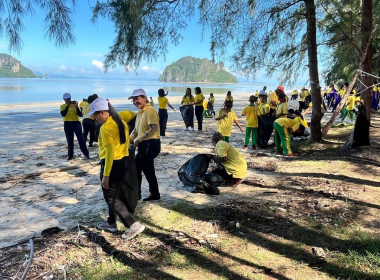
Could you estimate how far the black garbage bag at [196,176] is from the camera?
479 cm

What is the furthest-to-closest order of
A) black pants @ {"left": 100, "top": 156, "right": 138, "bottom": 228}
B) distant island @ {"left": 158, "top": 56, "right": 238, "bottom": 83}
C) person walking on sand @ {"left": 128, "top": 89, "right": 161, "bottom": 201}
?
distant island @ {"left": 158, "top": 56, "right": 238, "bottom": 83}
person walking on sand @ {"left": 128, "top": 89, "right": 161, "bottom": 201}
black pants @ {"left": 100, "top": 156, "right": 138, "bottom": 228}

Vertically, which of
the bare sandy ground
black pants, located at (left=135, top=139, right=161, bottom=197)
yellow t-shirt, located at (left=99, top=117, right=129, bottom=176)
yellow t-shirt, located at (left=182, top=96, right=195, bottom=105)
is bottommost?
the bare sandy ground

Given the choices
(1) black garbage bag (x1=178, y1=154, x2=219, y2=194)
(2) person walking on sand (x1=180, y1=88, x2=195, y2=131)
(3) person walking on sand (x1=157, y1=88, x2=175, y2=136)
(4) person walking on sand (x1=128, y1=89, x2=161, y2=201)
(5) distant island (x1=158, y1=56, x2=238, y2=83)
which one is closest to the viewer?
(4) person walking on sand (x1=128, y1=89, x2=161, y2=201)

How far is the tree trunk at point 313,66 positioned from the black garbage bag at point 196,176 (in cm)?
466

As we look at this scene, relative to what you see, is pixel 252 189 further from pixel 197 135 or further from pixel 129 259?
pixel 197 135

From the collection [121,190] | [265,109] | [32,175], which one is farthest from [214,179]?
[265,109]

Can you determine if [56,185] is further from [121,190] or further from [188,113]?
[188,113]

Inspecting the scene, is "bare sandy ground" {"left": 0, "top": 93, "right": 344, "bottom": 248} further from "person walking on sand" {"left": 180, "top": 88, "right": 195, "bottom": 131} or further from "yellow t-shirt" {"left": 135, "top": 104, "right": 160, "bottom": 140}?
"person walking on sand" {"left": 180, "top": 88, "right": 195, "bottom": 131}

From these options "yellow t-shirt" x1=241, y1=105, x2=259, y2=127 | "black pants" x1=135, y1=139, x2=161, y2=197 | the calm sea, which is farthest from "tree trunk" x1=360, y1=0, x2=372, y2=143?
the calm sea

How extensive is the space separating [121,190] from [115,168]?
282 mm

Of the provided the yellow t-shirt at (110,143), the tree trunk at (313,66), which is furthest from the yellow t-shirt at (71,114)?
the tree trunk at (313,66)

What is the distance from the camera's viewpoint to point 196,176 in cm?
493

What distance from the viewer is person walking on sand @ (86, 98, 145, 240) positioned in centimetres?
311

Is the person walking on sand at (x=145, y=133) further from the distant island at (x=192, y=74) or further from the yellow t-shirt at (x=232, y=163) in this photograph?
the distant island at (x=192, y=74)
